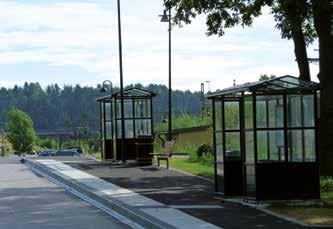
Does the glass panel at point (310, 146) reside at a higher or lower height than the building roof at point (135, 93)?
lower

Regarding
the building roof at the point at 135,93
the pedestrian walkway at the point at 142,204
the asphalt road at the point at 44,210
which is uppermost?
the building roof at the point at 135,93

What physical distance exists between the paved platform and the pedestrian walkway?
247mm

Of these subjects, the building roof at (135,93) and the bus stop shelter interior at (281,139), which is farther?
the building roof at (135,93)

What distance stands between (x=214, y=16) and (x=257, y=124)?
10.7 m

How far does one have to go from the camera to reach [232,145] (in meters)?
19.0

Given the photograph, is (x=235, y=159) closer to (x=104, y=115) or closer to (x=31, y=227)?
(x=31, y=227)

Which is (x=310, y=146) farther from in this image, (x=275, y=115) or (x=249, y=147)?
(x=249, y=147)

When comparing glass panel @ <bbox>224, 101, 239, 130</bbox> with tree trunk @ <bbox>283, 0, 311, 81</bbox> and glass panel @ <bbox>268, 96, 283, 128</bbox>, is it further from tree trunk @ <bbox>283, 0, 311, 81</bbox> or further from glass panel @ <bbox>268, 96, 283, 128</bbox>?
tree trunk @ <bbox>283, 0, 311, 81</bbox>

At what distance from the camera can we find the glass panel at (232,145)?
18.9 metres

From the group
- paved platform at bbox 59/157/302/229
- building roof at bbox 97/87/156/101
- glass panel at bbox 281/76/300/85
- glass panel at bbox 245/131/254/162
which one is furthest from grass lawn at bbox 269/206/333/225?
building roof at bbox 97/87/156/101

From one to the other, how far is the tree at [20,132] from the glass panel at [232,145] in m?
132

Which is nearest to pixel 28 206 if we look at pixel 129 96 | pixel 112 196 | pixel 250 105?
pixel 112 196

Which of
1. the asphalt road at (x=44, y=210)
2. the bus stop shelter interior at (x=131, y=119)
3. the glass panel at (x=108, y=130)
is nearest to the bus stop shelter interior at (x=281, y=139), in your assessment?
the asphalt road at (x=44, y=210)

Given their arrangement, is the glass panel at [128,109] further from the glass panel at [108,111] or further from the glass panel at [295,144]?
the glass panel at [295,144]
